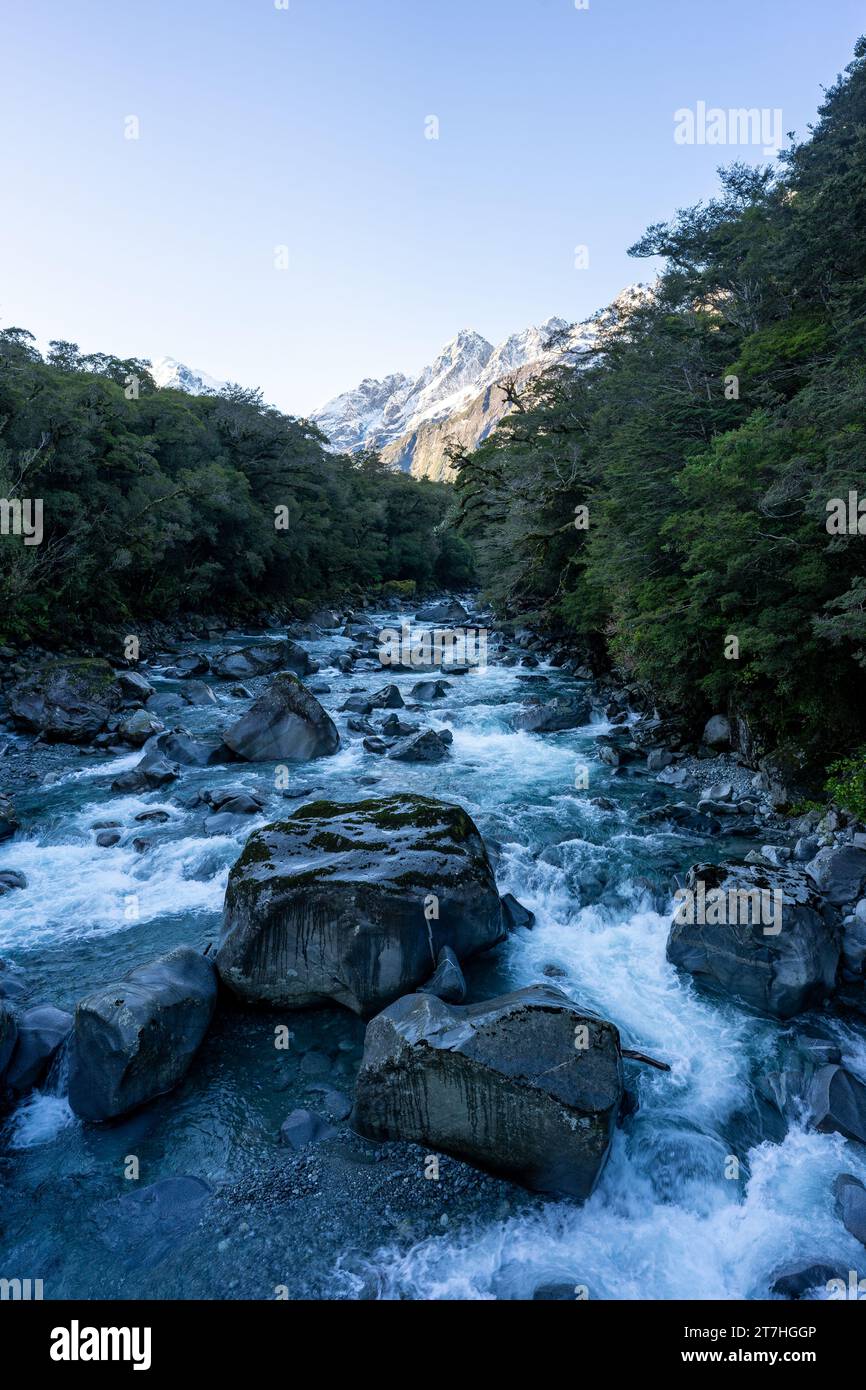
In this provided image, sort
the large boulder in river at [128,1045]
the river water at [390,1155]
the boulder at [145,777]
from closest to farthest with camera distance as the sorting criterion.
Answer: the river water at [390,1155] < the large boulder in river at [128,1045] < the boulder at [145,777]

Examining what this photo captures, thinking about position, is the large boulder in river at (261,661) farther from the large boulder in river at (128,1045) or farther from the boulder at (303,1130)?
the boulder at (303,1130)

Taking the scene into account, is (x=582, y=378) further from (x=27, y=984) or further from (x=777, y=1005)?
(x=27, y=984)

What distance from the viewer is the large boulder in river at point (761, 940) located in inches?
273

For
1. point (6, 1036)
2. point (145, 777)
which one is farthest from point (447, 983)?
point (145, 777)

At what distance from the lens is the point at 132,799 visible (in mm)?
11891

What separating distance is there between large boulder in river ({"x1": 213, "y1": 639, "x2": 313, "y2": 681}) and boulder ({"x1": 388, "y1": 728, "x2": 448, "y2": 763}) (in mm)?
8980

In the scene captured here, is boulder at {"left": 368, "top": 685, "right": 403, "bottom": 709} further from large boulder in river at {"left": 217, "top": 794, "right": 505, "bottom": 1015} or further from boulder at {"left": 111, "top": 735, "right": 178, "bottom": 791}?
large boulder in river at {"left": 217, "top": 794, "right": 505, "bottom": 1015}

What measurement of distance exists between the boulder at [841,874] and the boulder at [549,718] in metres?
8.76

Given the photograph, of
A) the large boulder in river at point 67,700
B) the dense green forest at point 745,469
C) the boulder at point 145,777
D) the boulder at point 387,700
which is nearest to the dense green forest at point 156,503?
the large boulder in river at point 67,700

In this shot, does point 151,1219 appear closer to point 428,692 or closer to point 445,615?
point 428,692

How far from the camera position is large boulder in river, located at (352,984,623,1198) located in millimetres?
4922

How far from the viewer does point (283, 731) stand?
1444 cm

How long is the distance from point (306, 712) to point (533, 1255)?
37.5ft

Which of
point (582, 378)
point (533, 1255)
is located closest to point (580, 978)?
point (533, 1255)
